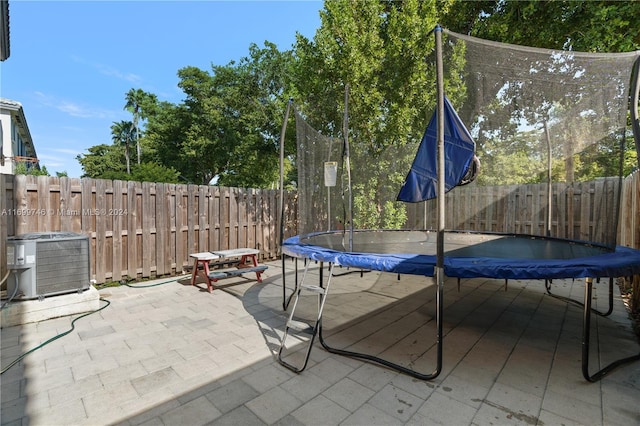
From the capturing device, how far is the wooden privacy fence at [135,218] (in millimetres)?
3273

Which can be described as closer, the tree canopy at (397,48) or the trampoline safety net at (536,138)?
the trampoline safety net at (536,138)

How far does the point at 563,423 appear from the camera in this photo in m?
1.36

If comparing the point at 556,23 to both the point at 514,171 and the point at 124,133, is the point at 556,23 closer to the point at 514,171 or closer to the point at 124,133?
the point at 514,171

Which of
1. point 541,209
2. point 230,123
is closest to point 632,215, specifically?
point 541,209

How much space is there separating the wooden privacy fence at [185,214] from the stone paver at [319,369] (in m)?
0.90

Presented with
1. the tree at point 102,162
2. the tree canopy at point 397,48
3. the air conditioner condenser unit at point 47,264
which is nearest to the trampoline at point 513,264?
the tree canopy at point 397,48

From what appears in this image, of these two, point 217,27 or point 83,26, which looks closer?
point 83,26

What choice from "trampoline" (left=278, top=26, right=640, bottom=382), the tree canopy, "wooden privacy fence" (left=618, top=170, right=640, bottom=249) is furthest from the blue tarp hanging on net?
"wooden privacy fence" (left=618, top=170, right=640, bottom=249)

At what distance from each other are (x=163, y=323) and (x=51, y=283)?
1.15 meters

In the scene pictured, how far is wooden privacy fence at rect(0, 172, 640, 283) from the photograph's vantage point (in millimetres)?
2758

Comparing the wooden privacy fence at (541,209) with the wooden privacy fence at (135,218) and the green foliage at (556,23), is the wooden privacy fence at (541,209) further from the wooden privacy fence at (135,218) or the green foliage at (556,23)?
the wooden privacy fence at (135,218)

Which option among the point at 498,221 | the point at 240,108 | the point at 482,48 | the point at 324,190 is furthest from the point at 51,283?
the point at 240,108

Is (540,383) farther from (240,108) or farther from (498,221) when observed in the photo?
(240,108)

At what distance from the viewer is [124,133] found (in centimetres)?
3116
